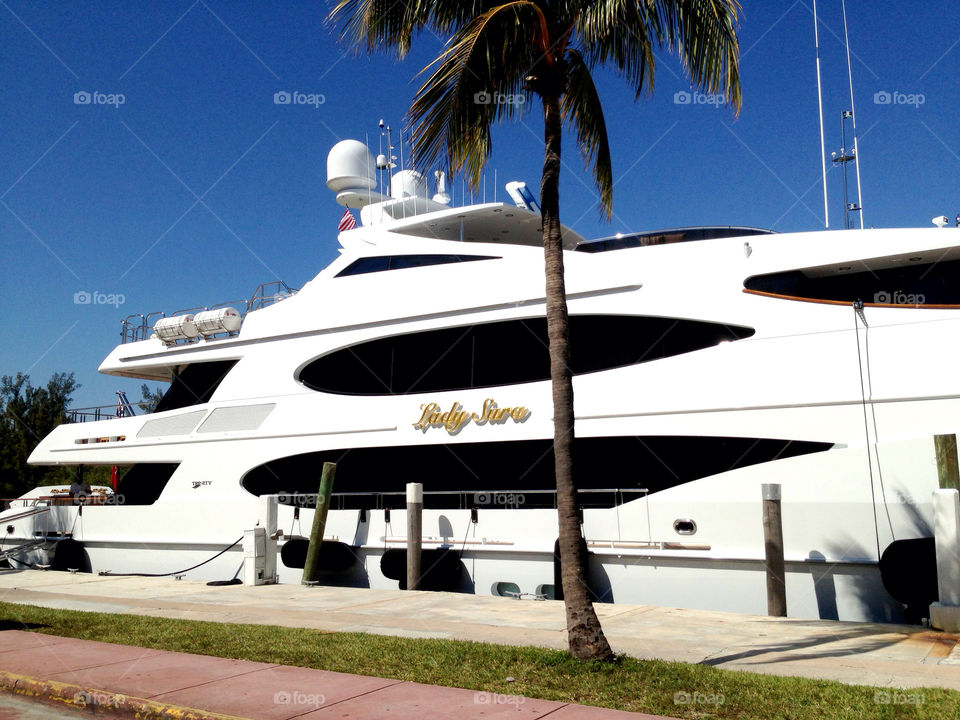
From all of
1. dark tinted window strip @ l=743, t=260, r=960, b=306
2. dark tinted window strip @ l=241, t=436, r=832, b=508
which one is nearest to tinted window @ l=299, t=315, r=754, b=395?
dark tinted window strip @ l=743, t=260, r=960, b=306

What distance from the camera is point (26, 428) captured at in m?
39.3

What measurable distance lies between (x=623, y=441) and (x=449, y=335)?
3307 mm

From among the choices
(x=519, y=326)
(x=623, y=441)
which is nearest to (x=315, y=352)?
(x=519, y=326)

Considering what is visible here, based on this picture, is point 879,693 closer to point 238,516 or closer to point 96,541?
point 238,516

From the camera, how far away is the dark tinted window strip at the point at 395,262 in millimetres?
13328

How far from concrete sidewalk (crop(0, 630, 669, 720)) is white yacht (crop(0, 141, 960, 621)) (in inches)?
170

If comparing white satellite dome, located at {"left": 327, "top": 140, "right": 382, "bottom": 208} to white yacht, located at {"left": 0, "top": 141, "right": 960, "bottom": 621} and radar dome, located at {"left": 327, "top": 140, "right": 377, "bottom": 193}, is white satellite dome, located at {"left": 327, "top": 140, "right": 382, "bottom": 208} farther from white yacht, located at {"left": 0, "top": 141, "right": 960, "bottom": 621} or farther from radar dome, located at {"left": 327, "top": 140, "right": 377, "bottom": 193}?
white yacht, located at {"left": 0, "top": 141, "right": 960, "bottom": 621}

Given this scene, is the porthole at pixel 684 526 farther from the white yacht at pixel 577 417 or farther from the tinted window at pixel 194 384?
the tinted window at pixel 194 384

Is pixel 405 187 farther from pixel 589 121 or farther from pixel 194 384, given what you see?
pixel 589 121

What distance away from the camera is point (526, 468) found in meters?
11.8

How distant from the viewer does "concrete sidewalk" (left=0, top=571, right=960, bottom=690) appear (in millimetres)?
6480

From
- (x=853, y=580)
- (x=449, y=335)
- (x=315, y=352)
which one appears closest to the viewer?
(x=853, y=580)

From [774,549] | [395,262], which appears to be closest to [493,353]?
[395,262]

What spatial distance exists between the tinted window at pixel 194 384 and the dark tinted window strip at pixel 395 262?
3198mm
